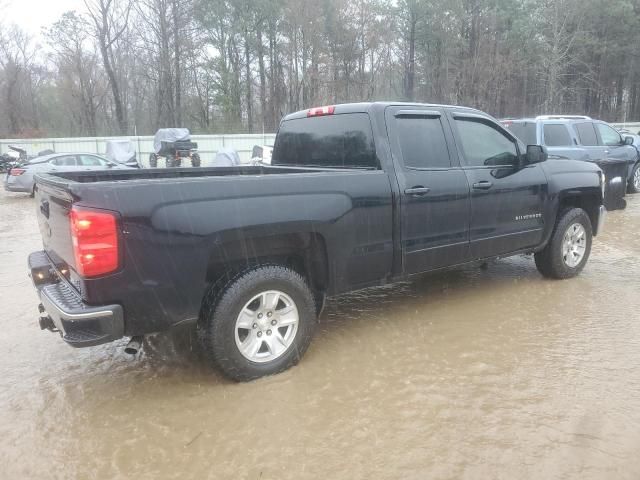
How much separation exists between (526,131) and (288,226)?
8.64 metres

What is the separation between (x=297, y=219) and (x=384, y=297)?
2.19m

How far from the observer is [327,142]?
4574 mm

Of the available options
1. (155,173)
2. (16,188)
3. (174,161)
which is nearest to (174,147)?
(174,161)

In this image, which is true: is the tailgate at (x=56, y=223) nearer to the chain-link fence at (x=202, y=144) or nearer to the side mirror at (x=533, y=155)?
the side mirror at (x=533, y=155)

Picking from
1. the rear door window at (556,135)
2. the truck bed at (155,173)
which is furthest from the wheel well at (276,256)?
the rear door window at (556,135)

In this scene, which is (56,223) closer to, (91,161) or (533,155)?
(533,155)

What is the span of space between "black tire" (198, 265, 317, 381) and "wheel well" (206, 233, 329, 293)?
4.1 inches

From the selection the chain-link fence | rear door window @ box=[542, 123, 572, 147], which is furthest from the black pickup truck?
the chain-link fence

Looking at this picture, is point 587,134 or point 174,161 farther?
point 174,161

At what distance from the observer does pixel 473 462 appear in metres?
2.67

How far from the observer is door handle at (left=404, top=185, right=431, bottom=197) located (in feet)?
13.6

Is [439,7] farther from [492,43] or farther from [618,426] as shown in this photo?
[618,426]

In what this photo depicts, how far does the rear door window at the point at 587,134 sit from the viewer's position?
1098 cm

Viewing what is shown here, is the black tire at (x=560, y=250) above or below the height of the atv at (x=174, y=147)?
below
